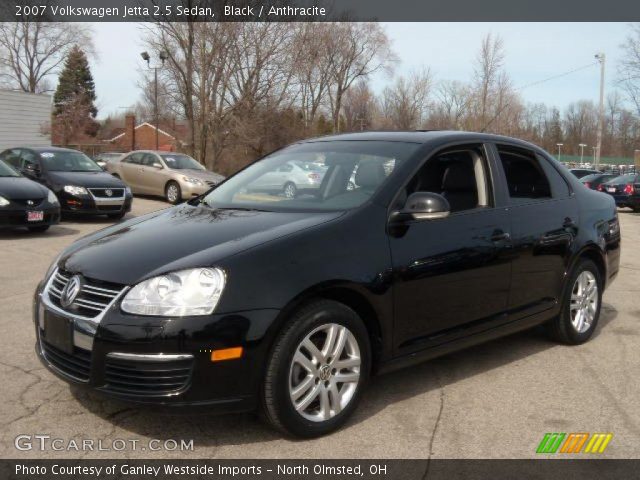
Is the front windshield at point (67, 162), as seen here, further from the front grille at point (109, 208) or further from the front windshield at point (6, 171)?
the front windshield at point (6, 171)

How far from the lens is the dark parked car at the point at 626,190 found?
2330 cm

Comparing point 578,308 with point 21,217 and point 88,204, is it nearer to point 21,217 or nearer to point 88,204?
point 21,217

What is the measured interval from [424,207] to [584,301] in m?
2.35

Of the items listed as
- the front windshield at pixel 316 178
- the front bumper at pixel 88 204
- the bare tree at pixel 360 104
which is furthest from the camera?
the bare tree at pixel 360 104

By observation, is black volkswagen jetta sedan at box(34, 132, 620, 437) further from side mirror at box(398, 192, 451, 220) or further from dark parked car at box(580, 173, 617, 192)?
dark parked car at box(580, 173, 617, 192)

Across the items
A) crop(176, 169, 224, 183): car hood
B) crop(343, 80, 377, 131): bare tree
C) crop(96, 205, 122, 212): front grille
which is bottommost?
crop(96, 205, 122, 212): front grille

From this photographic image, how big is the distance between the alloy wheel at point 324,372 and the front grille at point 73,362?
1006 mm

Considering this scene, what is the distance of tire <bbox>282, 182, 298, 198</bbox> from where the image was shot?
4.21 meters

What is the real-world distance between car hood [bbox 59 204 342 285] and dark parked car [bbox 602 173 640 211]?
74.2ft

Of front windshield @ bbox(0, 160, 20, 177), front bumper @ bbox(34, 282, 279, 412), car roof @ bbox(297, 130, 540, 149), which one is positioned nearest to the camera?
front bumper @ bbox(34, 282, 279, 412)

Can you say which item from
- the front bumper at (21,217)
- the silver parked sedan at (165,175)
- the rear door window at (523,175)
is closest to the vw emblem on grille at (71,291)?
the rear door window at (523,175)

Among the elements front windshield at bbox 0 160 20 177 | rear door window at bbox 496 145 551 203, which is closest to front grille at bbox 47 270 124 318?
rear door window at bbox 496 145 551 203

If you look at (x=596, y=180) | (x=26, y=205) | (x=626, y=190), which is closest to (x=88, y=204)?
(x=26, y=205)

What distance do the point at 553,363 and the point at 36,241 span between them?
26.6 feet
